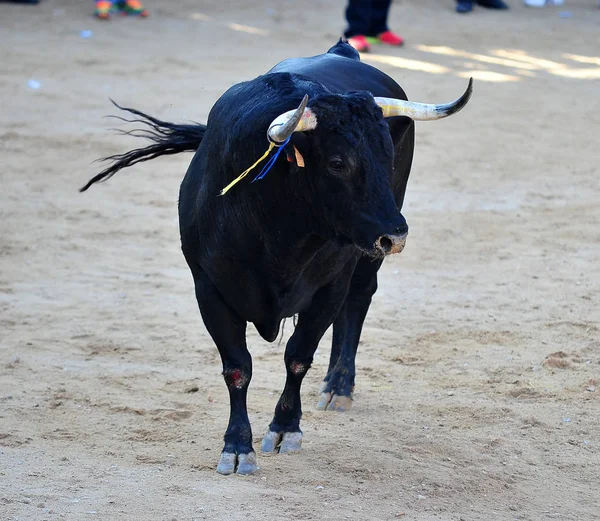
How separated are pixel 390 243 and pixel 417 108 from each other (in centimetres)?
77

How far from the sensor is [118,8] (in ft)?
51.7

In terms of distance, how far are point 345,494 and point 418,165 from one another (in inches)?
241

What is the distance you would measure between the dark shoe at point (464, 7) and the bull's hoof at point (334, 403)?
11.8 metres

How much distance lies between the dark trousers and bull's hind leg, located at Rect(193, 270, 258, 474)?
949 centimetres

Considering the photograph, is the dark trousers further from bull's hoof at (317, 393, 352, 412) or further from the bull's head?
the bull's head

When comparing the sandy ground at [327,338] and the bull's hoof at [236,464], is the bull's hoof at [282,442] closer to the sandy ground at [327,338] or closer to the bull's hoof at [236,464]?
the sandy ground at [327,338]

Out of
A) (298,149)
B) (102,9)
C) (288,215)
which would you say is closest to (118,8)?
(102,9)

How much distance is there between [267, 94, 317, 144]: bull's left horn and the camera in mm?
3953

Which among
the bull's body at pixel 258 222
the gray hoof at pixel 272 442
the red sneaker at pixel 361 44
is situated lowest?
the red sneaker at pixel 361 44

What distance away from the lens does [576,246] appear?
8180 millimetres

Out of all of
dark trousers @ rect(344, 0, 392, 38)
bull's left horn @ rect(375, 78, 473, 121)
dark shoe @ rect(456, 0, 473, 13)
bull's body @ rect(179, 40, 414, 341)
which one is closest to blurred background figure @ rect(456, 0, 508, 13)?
dark shoe @ rect(456, 0, 473, 13)

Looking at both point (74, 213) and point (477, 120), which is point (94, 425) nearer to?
point (74, 213)

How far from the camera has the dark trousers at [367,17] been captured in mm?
13773

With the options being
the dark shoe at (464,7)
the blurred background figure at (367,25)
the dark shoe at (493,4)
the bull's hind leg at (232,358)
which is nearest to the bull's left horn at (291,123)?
the bull's hind leg at (232,358)
